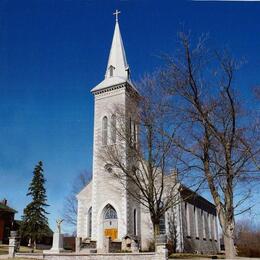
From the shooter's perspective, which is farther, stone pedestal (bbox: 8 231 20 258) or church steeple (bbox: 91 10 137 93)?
church steeple (bbox: 91 10 137 93)

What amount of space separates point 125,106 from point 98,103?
20.8 feet

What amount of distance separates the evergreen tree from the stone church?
Result: 6577 millimetres

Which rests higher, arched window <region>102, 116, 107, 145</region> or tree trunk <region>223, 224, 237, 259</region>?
arched window <region>102, 116, 107, 145</region>

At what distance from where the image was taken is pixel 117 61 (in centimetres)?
3775

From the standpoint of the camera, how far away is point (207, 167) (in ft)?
56.6

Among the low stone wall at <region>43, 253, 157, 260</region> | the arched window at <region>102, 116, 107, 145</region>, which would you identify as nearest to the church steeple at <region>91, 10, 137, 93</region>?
the arched window at <region>102, 116, 107, 145</region>

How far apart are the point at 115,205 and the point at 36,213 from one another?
39.2 ft

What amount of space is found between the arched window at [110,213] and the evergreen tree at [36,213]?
1043 centimetres

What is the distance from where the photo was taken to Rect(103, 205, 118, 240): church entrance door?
30.4 m

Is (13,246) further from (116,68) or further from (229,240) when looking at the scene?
(116,68)

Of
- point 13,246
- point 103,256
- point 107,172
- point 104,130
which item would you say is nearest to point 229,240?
point 103,256

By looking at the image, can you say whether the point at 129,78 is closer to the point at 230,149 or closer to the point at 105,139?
the point at 105,139

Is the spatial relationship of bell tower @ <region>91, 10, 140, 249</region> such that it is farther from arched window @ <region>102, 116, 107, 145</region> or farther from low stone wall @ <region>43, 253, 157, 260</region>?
low stone wall @ <region>43, 253, 157, 260</region>

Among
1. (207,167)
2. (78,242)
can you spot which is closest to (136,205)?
(78,242)
